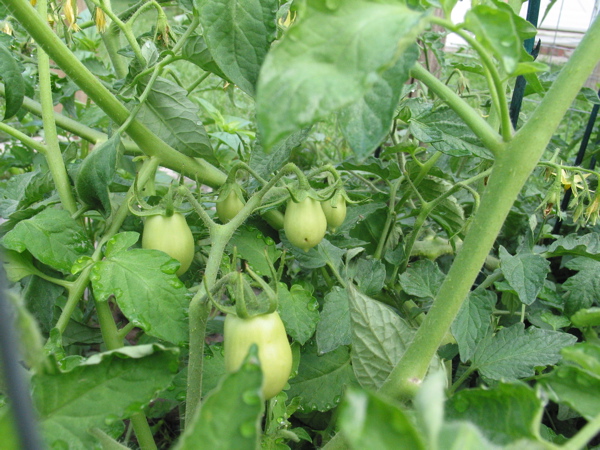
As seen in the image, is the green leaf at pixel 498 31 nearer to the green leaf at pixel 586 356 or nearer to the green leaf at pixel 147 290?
the green leaf at pixel 586 356

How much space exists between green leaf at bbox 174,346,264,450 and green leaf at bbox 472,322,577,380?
448mm

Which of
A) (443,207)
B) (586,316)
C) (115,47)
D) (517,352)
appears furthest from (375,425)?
(115,47)

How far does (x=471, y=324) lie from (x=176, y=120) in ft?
1.77

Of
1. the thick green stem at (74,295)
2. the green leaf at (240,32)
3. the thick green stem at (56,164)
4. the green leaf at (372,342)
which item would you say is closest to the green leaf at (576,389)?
the green leaf at (372,342)

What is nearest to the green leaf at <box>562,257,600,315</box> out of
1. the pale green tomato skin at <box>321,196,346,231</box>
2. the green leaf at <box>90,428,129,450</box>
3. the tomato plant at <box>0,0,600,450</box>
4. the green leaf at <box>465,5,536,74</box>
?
the tomato plant at <box>0,0,600,450</box>

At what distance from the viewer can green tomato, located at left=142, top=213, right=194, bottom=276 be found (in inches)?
26.3

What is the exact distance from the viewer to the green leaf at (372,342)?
0.60 m

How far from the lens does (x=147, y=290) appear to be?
0.60 meters

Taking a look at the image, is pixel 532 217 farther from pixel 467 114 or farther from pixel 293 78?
pixel 293 78

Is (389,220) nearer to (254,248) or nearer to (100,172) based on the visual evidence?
(254,248)

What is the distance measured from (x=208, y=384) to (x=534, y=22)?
79 cm

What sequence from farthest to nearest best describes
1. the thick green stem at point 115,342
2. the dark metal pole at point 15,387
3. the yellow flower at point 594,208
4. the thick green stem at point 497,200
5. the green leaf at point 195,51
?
the yellow flower at point 594,208 < the green leaf at point 195,51 < the thick green stem at point 115,342 < the thick green stem at point 497,200 < the dark metal pole at point 15,387

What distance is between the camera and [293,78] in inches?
12.8

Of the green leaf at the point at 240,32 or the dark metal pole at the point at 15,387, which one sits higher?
the green leaf at the point at 240,32
